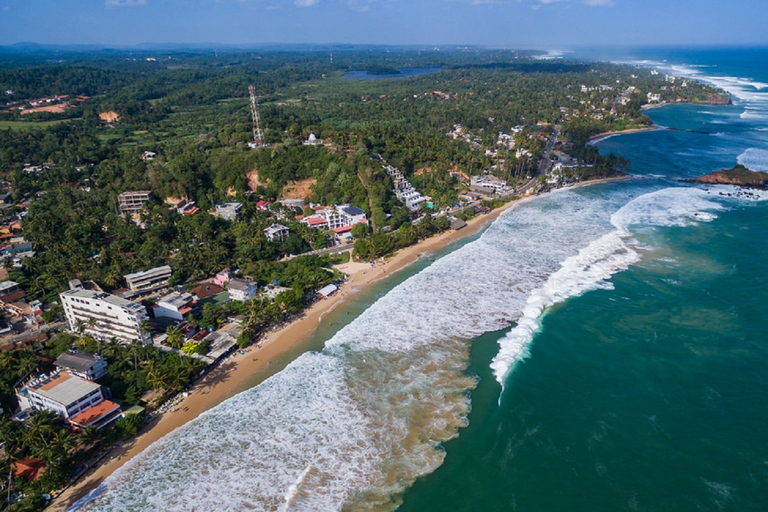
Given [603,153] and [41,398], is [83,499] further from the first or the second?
[603,153]

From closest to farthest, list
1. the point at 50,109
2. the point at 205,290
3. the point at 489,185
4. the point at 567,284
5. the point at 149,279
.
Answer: the point at 205,290
the point at 149,279
the point at 567,284
the point at 489,185
the point at 50,109

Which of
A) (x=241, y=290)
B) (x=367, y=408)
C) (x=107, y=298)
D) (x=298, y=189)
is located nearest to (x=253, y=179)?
(x=298, y=189)

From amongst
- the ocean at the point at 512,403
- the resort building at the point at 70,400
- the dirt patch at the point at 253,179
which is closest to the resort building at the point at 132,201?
the dirt patch at the point at 253,179

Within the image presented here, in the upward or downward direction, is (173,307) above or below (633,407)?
above

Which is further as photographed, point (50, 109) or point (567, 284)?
point (50, 109)

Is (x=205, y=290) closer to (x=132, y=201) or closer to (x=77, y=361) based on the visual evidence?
(x=77, y=361)

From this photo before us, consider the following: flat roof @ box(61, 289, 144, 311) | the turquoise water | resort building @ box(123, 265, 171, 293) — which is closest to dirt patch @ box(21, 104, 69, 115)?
resort building @ box(123, 265, 171, 293)
